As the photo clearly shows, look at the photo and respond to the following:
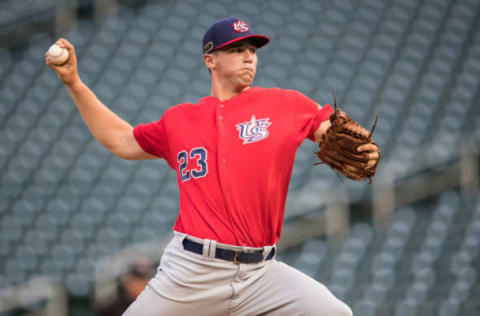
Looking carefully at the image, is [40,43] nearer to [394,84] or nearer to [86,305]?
[86,305]

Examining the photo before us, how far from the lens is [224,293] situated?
231cm

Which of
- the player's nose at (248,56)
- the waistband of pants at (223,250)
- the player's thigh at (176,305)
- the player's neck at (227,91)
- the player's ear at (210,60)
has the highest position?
the player's nose at (248,56)

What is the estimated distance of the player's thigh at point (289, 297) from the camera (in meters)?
2.27

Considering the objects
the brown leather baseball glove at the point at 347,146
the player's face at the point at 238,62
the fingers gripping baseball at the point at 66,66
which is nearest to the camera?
the brown leather baseball glove at the point at 347,146

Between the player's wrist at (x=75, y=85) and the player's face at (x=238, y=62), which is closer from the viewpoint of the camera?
the player's face at (x=238, y=62)

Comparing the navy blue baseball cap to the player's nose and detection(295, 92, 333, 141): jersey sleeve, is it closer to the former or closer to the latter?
the player's nose

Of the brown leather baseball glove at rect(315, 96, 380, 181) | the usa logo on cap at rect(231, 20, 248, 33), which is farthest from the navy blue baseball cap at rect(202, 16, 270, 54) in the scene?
the brown leather baseball glove at rect(315, 96, 380, 181)

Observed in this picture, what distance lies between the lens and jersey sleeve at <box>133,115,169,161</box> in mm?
2553

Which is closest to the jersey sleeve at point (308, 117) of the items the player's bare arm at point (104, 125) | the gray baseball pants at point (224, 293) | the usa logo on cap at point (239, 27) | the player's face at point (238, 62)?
the player's face at point (238, 62)

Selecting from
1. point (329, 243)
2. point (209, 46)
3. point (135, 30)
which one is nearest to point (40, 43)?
point (135, 30)

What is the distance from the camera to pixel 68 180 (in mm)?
6438

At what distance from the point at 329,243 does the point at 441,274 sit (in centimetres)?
88

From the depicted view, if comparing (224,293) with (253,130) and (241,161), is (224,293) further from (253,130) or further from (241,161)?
(253,130)

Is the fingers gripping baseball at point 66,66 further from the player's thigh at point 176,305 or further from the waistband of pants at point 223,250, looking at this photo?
the player's thigh at point 176,305
